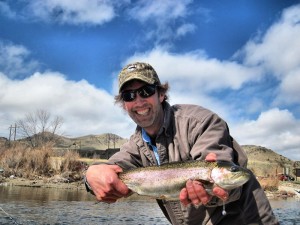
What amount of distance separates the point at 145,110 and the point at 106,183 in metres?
0.85

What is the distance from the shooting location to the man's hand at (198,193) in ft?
10.3

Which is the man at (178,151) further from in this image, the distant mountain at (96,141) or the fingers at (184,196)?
the distant mountain at (96,141)

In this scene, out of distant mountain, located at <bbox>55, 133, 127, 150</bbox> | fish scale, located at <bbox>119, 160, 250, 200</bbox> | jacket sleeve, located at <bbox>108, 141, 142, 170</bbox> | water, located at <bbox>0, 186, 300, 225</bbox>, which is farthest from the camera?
distant mountain, located at <bbox>55, 133, 127, 150</bbox>

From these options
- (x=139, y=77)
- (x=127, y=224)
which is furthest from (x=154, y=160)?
(x=127, y=224)

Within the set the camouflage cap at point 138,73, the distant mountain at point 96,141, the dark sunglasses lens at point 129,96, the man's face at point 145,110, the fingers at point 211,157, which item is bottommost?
the fingers at point 211,157

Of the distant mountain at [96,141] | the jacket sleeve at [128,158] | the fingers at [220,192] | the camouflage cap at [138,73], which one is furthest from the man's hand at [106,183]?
the distant mountain at [96,141]

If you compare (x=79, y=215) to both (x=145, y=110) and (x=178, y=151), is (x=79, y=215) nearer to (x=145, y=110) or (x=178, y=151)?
(x=145, y=110)

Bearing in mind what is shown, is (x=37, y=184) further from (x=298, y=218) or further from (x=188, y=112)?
(x=188, y=112)

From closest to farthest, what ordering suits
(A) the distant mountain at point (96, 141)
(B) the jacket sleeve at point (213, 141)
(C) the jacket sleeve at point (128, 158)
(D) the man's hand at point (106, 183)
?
(B) the jacket sleeve at point (213, 141), (D) the man's hand at point (106, 183), (C) the jacket sleeve at point (128, 158), (A) the distant mountain at point (96, 141)

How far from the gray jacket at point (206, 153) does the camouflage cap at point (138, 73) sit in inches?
14.4

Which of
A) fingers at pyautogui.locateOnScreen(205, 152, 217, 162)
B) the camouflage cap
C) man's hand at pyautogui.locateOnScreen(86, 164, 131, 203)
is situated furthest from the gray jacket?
man's hand at pyautogui.locateOnScreen(86, 164, 131, 203)

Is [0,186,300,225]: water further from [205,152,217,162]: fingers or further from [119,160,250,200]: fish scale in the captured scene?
[205,152,217,162]: fingers

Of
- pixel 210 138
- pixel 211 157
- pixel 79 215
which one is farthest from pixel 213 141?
pixel 79 215

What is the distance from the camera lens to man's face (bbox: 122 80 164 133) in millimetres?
4027
